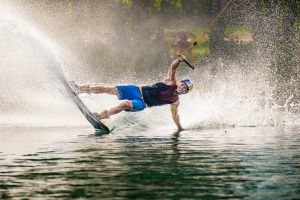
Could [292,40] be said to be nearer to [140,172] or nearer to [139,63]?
[139,63]

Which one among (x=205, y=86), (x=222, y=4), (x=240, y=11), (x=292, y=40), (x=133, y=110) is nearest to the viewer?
(x=133, y=110)

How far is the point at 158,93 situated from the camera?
23.4 metres

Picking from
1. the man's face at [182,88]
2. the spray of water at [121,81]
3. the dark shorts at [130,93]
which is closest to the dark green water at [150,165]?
the dark shorts at [130,93]

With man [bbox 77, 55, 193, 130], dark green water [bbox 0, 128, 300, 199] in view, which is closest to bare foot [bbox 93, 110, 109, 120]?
dark green water [bbox 0, 128, 300, 199]

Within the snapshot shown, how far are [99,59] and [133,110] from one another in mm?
33840

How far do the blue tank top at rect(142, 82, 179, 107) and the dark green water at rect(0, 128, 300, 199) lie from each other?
3.23 feet

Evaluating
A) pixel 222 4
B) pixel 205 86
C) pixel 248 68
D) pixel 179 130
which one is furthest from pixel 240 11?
pixel 179 130

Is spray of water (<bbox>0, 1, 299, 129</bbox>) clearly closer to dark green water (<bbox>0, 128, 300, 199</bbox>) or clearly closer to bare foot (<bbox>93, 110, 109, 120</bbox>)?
bare foot (<bbox>93, 110, 109, 120</bbox>)

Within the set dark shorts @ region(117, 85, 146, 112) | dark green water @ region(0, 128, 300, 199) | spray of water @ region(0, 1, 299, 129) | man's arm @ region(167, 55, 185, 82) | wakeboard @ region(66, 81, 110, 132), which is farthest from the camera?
spray of water @ region(0, 1, 299, 129)

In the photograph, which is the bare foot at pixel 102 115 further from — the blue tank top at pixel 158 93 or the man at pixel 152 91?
the blue tank top at pixel 158 93

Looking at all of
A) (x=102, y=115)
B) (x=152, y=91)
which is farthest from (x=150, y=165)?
(x=152, y=91)

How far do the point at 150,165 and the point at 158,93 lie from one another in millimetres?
7240

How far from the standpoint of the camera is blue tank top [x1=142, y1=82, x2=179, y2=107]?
920 inches

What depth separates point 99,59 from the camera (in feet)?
186
